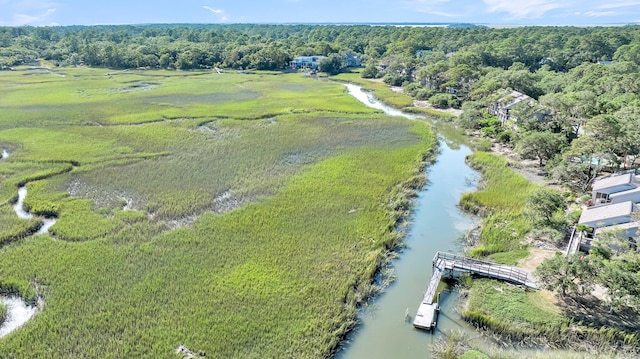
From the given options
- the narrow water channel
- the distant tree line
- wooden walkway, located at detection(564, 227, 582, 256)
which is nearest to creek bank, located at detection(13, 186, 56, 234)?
the narrow water channel

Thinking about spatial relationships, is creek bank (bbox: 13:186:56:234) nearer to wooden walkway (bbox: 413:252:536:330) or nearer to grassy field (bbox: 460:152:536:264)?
wooden walkway (bbox: 413:252:536:330)

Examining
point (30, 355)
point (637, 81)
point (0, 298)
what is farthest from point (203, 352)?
point (637, 81)

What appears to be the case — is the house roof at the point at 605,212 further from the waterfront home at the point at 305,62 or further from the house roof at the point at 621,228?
the waterfront home at the point at 305,62

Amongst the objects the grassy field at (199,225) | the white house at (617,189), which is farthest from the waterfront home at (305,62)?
the white house at (617,189)

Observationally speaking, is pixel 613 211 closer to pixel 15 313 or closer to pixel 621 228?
pixel 621 228

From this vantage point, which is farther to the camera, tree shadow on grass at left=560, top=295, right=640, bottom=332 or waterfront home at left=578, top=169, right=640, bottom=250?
waterfront home at left=578, top=169, right=640, bottom=250

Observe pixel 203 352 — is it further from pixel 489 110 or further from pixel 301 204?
pixel 489 110
